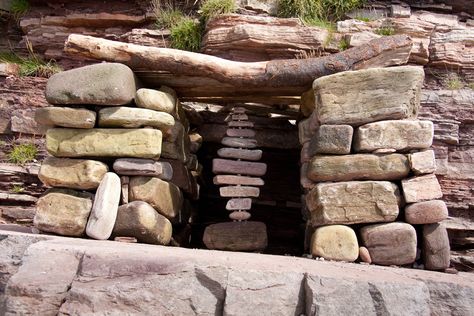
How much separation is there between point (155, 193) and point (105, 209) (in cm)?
48

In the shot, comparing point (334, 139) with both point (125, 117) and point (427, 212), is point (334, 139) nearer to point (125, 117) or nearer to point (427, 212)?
point (427, 212)

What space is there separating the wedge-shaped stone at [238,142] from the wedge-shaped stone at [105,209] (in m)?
1.34

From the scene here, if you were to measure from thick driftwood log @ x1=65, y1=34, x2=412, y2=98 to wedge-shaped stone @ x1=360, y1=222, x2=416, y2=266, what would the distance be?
1.52 m

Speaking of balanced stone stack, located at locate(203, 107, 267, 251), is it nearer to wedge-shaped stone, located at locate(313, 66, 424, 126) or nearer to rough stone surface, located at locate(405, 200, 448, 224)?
wedge-shaped stone, located at locate(313, 66, 424, 126)

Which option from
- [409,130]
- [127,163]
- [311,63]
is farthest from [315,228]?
[127,163]

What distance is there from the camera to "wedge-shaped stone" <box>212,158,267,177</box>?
4.77 metres

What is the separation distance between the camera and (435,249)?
3.65 metres

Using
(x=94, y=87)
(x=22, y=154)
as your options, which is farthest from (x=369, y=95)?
(x=22, y=154)

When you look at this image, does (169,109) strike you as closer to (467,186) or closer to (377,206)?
(377,206)

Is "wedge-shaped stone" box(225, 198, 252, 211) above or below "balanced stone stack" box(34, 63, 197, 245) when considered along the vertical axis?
below

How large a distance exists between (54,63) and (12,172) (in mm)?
1782

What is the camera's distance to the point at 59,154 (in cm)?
415

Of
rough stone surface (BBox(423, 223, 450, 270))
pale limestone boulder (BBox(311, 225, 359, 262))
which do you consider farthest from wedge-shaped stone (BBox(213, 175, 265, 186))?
rough stone surface (BBox(423, 223, 450, 270))

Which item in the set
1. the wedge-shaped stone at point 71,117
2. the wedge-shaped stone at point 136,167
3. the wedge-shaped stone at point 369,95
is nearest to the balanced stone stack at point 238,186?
the wedge-shaped stone at point 136,167
